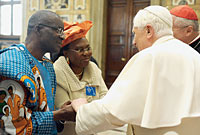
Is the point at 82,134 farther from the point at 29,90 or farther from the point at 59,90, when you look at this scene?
the point at 59,90

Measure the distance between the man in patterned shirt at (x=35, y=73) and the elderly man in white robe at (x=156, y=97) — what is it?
307mm

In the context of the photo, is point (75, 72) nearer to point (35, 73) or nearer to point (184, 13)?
point (35, 73)

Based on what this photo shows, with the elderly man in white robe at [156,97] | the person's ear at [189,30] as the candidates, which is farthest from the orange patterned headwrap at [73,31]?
the person's ear at [189,30]

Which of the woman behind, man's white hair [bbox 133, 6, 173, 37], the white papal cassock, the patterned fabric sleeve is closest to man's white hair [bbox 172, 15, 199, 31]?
the woman behind

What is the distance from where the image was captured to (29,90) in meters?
1.64

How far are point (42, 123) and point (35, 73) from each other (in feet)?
1.28

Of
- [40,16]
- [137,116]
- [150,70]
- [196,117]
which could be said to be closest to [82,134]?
[137,116]

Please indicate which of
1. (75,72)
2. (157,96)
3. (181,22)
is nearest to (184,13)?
(181,22)

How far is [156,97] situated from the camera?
1539 mm

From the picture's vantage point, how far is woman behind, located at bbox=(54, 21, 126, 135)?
2.32 metres

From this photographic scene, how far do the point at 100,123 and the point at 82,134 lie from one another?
0.20 meters

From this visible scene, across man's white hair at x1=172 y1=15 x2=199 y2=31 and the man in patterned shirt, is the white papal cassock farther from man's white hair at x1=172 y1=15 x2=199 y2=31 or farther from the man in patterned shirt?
man's white hair at x1=172 y1=15 x2=199 y2=31

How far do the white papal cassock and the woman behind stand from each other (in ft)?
2.31

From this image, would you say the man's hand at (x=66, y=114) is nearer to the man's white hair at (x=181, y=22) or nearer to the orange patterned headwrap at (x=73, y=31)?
the orange patterned headwrap at (x=73, y=31)
